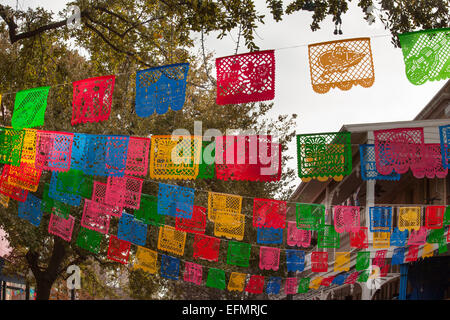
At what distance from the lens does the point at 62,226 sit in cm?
1396

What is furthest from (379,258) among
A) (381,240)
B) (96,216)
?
(96,216)

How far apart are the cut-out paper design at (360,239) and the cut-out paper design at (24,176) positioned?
8.29 meters

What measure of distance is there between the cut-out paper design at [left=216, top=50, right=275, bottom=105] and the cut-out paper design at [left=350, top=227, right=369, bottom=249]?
328 inches

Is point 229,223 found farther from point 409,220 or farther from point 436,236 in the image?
point 436,236

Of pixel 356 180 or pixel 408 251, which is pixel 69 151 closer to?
pixel 408 251

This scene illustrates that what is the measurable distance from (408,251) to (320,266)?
276 centimetres

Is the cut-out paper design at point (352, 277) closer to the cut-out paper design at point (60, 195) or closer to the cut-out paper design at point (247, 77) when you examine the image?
the cut-out paper design at point (60, 195)

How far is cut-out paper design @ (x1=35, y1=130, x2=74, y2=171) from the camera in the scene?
1107 cm

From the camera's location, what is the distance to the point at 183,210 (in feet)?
42.5

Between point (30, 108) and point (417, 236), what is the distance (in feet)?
34.3

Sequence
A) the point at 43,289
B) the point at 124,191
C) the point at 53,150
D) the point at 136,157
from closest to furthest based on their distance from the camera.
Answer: the point at 136,157 < the point at 53,150 < the point at 124,191 < the point at 43,289

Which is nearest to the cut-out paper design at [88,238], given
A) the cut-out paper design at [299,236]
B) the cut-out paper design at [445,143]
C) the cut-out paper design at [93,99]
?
the cut-out paper design at [93,99]

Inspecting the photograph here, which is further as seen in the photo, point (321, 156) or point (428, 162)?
point (428, 162)

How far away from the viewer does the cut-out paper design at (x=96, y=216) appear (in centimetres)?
1342
